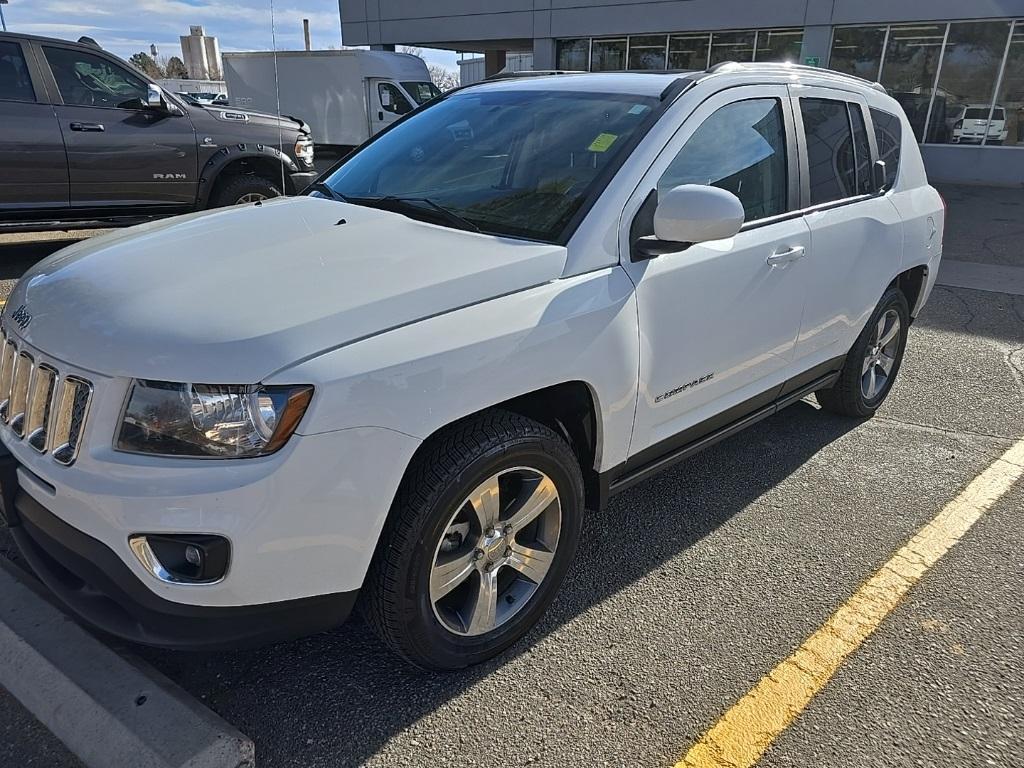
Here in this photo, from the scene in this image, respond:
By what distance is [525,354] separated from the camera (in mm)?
2213

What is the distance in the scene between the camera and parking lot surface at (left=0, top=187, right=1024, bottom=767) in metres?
2.17

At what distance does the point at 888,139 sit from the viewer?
4188 mm

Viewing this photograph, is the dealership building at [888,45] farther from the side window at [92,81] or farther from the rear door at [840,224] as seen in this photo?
the rear door at [840,224]

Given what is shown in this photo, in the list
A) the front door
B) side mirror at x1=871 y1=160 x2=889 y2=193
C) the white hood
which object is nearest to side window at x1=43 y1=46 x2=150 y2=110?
the white hood

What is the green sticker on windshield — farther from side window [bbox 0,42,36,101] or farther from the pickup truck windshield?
side window [bbox 0,42,36,101]

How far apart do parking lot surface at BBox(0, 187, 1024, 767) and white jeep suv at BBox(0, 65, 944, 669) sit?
0.79 ft

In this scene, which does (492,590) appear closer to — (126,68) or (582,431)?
(582,431)

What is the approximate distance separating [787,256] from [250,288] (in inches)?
86.8

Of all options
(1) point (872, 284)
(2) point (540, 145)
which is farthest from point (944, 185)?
(2) point (540, 145)

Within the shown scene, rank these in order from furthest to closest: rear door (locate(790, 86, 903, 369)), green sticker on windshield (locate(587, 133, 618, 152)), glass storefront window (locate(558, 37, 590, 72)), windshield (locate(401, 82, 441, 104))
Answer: glass storefront window (locate(558, 37, 590, 72))
windshield (locate(401, 82, 441, 104))
rear door (locate(790, 86, 903, 369))
green sticker on windshield (locate(587, 133, 618, 152))

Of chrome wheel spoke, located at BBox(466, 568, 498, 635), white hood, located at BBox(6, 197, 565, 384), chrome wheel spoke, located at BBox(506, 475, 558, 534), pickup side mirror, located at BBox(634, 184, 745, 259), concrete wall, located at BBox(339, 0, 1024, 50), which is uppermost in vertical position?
concrete wall, located at BBox(339, 0, 1024, 50)

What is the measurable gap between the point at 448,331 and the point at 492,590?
888 millimetres

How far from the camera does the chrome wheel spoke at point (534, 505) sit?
95.2 inches

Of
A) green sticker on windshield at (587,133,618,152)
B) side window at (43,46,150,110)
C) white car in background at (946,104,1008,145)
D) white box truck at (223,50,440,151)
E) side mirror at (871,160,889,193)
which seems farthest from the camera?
white box truck at (223,50,440,151)
